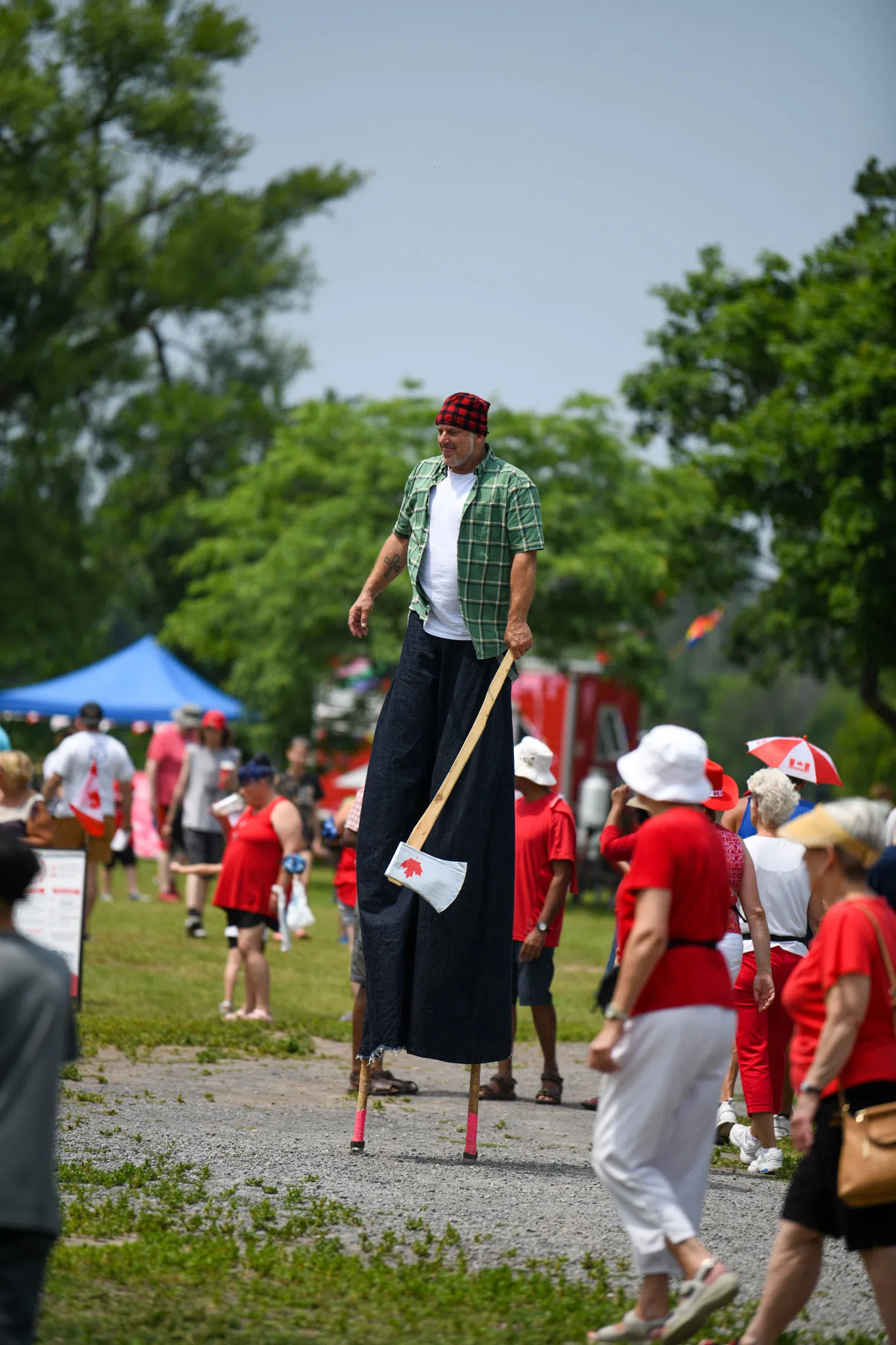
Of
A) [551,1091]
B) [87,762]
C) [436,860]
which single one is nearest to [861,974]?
[436,860]

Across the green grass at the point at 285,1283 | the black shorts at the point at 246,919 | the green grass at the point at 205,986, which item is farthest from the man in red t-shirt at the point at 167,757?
the green grass at the point at 285,1283

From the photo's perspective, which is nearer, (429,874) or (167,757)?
(429,874)

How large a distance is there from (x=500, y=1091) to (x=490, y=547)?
12.2 ft

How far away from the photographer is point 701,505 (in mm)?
29984

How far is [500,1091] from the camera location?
31.4ft

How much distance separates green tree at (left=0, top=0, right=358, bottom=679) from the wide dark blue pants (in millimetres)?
32238

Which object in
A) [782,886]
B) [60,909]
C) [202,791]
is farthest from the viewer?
[202,791]

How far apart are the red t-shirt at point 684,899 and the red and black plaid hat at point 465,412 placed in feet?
9.96

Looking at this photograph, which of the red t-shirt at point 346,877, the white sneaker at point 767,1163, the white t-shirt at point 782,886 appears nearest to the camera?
the white sneaker at point 767,1163

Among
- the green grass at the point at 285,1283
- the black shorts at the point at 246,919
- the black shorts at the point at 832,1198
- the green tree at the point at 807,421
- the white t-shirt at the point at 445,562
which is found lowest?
the green grass at the point at 285,1283

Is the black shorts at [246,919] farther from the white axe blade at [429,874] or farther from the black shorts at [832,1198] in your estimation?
the black shorts at [832,1198]

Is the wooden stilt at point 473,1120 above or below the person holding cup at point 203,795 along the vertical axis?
below

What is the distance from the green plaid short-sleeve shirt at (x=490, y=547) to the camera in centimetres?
737

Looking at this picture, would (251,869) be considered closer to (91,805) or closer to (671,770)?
(91,805)
